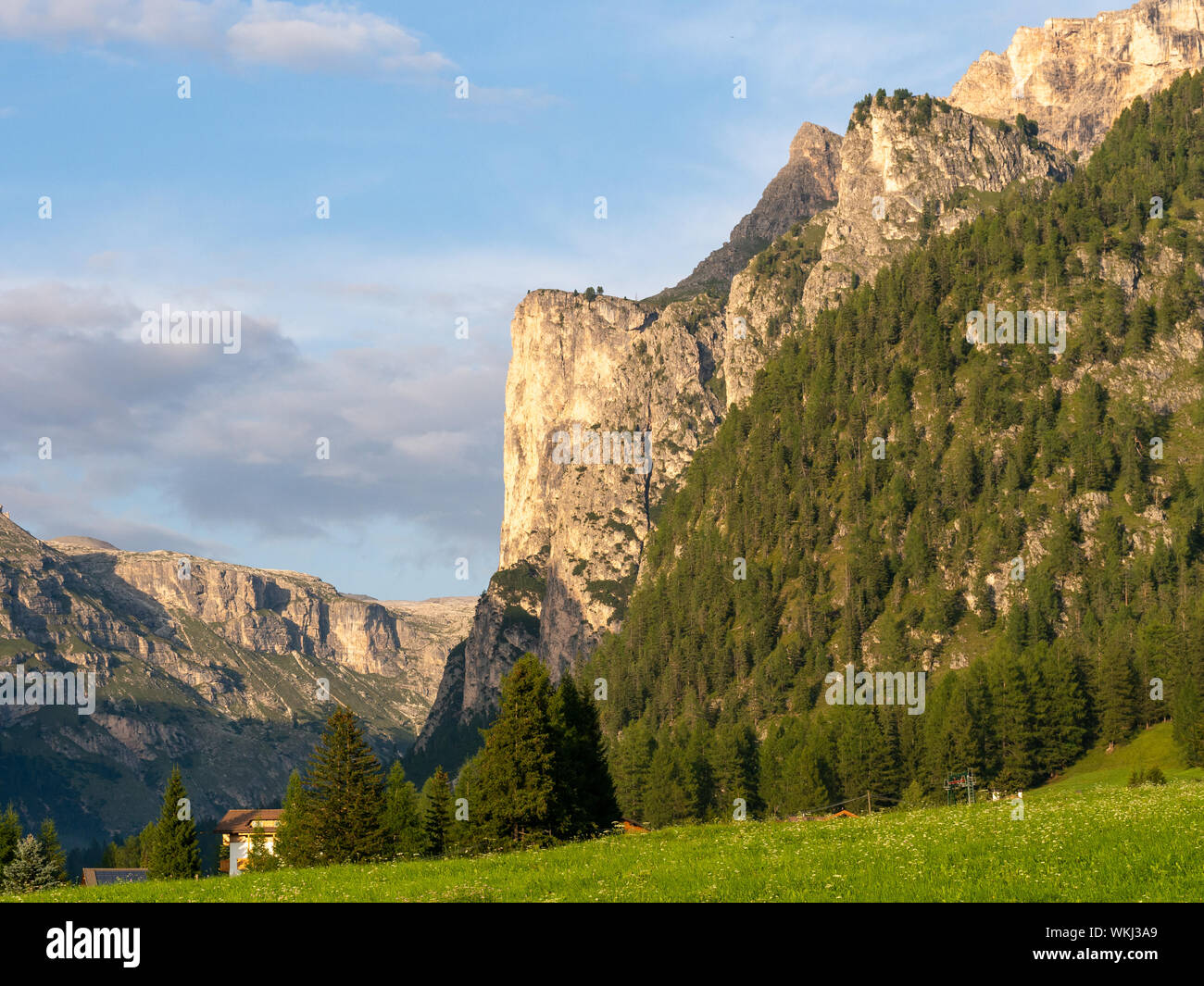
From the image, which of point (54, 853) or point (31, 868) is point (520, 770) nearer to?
point (31, 868)

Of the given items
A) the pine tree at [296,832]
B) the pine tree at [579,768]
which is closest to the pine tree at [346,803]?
the pine tree at [296,832]

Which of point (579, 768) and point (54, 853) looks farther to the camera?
point (54, 853)

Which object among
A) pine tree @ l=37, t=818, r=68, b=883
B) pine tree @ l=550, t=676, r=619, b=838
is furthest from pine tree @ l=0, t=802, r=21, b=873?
pine tree @ l=550, t=676, r=619, b=838

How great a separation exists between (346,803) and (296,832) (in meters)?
24.4

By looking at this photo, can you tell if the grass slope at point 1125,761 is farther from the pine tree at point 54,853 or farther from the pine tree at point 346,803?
the pine tree at point 54,853

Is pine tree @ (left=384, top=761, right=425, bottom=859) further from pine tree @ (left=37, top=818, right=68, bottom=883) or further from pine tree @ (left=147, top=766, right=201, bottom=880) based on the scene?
pine tree @ (left=37, top=818, right=68, bottom=883)

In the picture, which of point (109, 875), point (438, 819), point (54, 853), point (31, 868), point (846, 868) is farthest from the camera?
point (109, 875)

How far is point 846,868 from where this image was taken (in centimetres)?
3612

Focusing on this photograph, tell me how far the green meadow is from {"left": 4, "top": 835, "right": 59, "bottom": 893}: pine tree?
126 ft

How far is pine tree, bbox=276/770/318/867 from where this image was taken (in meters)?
91.1

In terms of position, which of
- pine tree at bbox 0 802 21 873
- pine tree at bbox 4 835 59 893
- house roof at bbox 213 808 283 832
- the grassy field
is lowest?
house roof at bbox 213 808 283 832

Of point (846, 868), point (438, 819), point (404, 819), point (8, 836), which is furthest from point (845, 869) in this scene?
point (8, 836)
